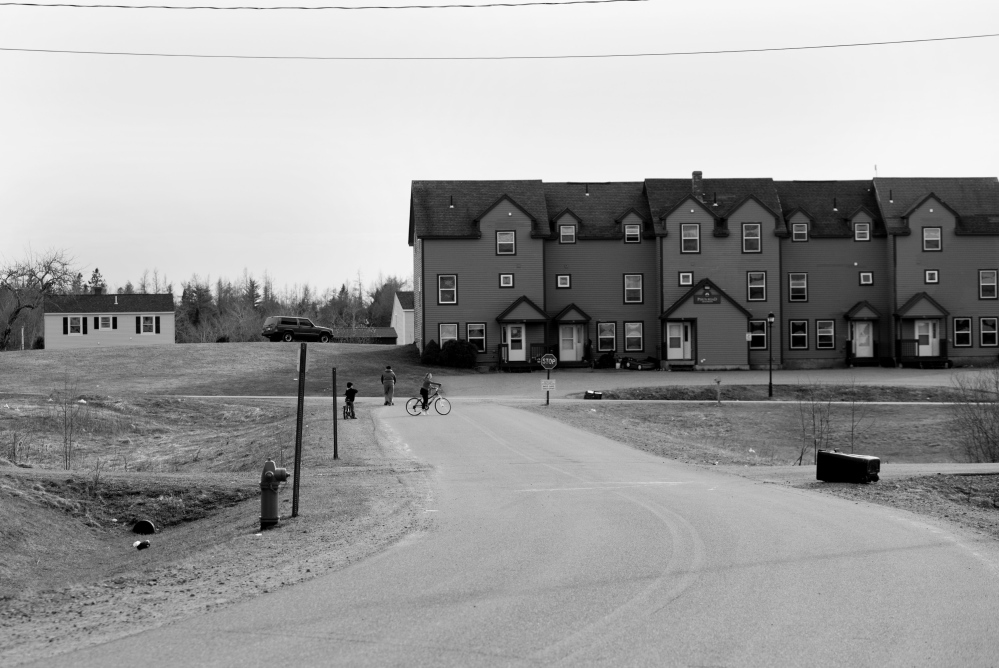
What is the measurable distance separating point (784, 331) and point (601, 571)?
53363mm

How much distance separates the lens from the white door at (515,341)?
57.1m

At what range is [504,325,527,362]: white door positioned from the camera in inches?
2249

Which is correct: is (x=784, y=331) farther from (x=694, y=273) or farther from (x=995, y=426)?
(x=995, y=426)

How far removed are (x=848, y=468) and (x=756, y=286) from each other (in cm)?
4275

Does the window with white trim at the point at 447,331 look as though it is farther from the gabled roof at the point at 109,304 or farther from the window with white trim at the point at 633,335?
the gabled roof at the point at 109,304

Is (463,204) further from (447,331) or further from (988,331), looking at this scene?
(988,331)

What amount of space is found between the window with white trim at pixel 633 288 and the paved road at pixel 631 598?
45221 mm

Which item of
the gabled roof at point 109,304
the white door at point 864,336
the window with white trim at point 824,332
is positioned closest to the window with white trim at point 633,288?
the window with white trim at point 824,332

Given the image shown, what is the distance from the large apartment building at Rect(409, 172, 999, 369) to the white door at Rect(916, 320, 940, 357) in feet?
0.28

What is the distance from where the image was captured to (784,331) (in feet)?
197

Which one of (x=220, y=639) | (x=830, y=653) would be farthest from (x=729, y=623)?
(x=220, y=639)

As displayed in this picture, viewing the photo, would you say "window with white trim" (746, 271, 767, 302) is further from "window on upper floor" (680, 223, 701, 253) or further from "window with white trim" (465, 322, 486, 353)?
"window with white trim" (465, 322, 486, 353)

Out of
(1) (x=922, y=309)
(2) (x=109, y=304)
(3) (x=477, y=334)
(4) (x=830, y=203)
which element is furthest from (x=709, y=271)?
(2) (x=109, y=304)

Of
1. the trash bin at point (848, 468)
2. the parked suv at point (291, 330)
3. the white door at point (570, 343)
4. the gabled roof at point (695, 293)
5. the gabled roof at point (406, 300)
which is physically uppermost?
the gabled roof at point (406, 300)
